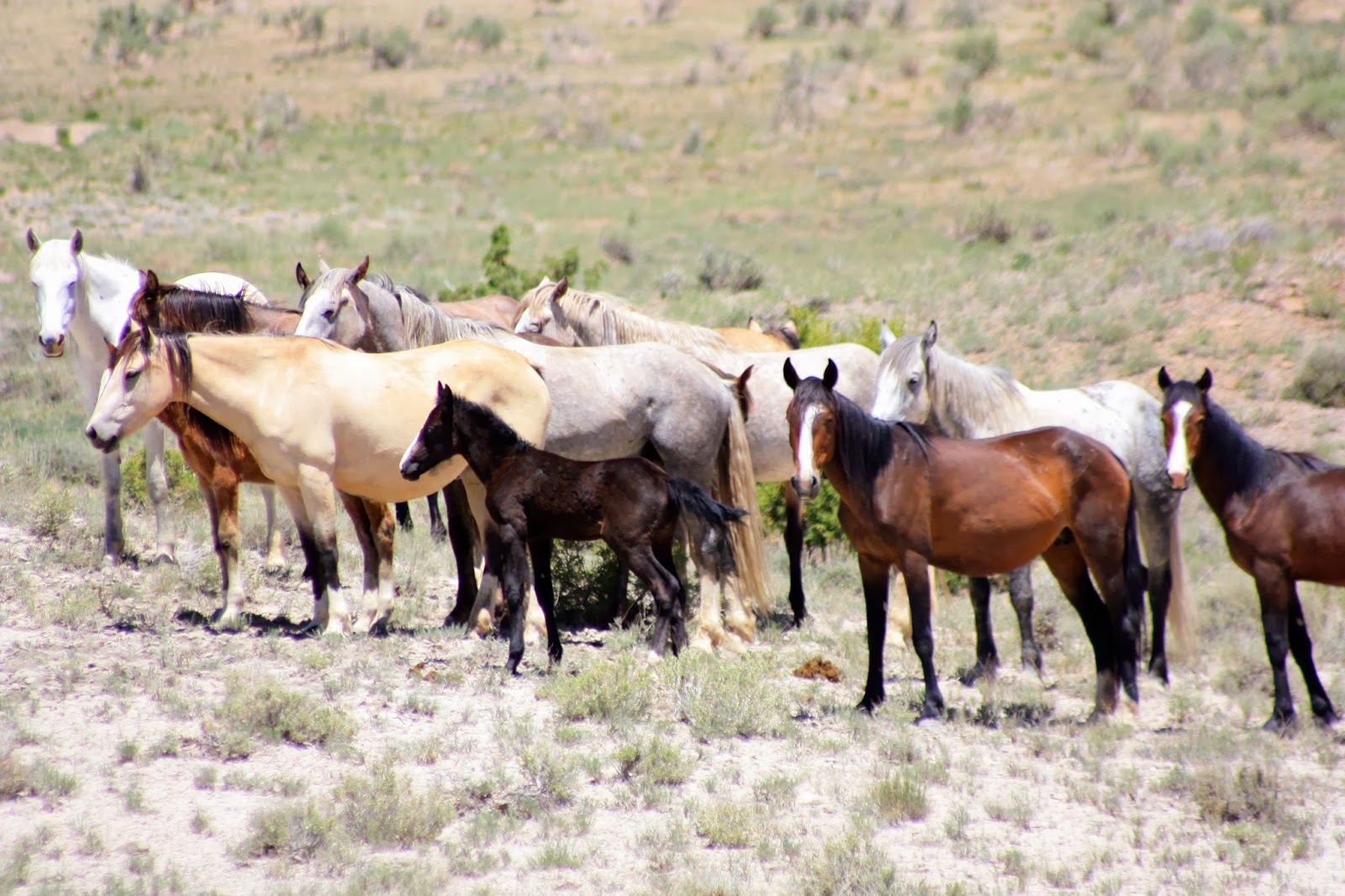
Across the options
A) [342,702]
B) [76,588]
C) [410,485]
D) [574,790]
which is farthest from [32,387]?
[574,790]

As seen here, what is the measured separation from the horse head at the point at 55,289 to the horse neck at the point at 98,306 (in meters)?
0.05

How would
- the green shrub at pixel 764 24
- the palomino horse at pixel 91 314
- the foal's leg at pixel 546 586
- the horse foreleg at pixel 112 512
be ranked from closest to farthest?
the foal's leg at pixel 546 586
the palomino horse at pixel 91 314
the horse foreleg at pixel 112 512
the green shrub at pixel 764 24

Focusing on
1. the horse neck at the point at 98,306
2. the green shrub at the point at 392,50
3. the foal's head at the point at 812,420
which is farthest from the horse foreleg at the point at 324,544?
the green shrub at the point at 392,50

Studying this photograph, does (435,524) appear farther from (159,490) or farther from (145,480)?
(145,480)

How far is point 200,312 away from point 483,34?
44611mm

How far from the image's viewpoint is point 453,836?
225 inches

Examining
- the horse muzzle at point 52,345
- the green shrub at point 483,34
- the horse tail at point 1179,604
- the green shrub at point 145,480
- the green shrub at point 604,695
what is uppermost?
the green shrub at point 483,34

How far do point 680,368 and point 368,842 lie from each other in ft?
14.5

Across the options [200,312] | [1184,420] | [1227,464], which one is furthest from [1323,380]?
[200,312]

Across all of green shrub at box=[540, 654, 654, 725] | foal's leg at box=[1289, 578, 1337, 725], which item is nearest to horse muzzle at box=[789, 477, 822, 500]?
green shrub at box=[540, 654, 654, 725]

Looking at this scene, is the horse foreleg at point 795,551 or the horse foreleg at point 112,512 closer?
the horse foreleg at point 112,512

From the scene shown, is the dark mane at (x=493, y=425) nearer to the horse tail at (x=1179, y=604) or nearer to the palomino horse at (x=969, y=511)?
the palomino horse at (x=969, y=511)

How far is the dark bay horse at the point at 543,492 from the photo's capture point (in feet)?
25.3

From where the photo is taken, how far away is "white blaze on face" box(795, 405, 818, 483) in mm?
6848
